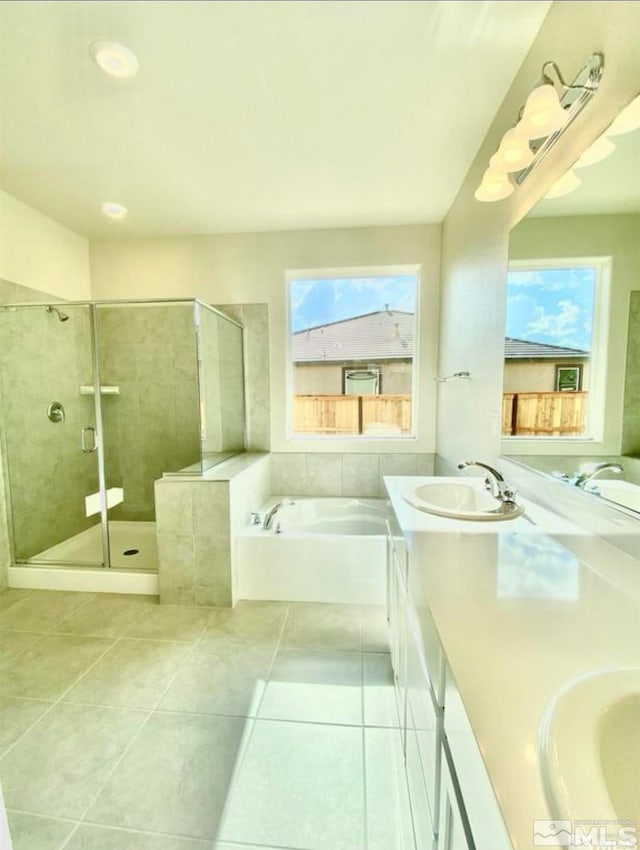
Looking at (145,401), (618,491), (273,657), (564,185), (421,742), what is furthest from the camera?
(145,401)

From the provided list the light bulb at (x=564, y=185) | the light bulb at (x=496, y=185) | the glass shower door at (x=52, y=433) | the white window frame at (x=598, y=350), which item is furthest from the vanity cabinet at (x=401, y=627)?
the glass shower door at (x=52, y=433)

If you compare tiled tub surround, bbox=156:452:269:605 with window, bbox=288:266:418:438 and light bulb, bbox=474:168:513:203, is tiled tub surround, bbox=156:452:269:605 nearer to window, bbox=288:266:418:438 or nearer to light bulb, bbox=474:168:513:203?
window, bbox=288:266:418:438

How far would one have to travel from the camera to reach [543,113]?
1.15m

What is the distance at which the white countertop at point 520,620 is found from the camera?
446 millimetres

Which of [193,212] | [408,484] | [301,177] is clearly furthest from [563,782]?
[193,212]

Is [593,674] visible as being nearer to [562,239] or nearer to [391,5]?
[562,239]

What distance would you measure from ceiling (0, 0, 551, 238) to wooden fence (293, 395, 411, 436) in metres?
1.43

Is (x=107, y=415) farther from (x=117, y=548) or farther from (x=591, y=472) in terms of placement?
(x=591, y=472)

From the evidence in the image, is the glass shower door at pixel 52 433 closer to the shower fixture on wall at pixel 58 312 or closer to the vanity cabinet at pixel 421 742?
the shower fixture on wall at pixel 58 312

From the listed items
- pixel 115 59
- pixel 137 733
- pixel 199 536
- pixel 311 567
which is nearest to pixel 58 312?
pixel 115 59

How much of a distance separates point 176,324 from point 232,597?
2172 millimetres

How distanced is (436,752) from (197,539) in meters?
1.80

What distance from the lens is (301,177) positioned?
2.16 meters

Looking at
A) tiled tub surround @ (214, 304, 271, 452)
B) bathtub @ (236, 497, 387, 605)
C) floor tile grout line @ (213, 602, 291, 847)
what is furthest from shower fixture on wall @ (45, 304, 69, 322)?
floor tile grout line @ (213, 602, 291, 847)
